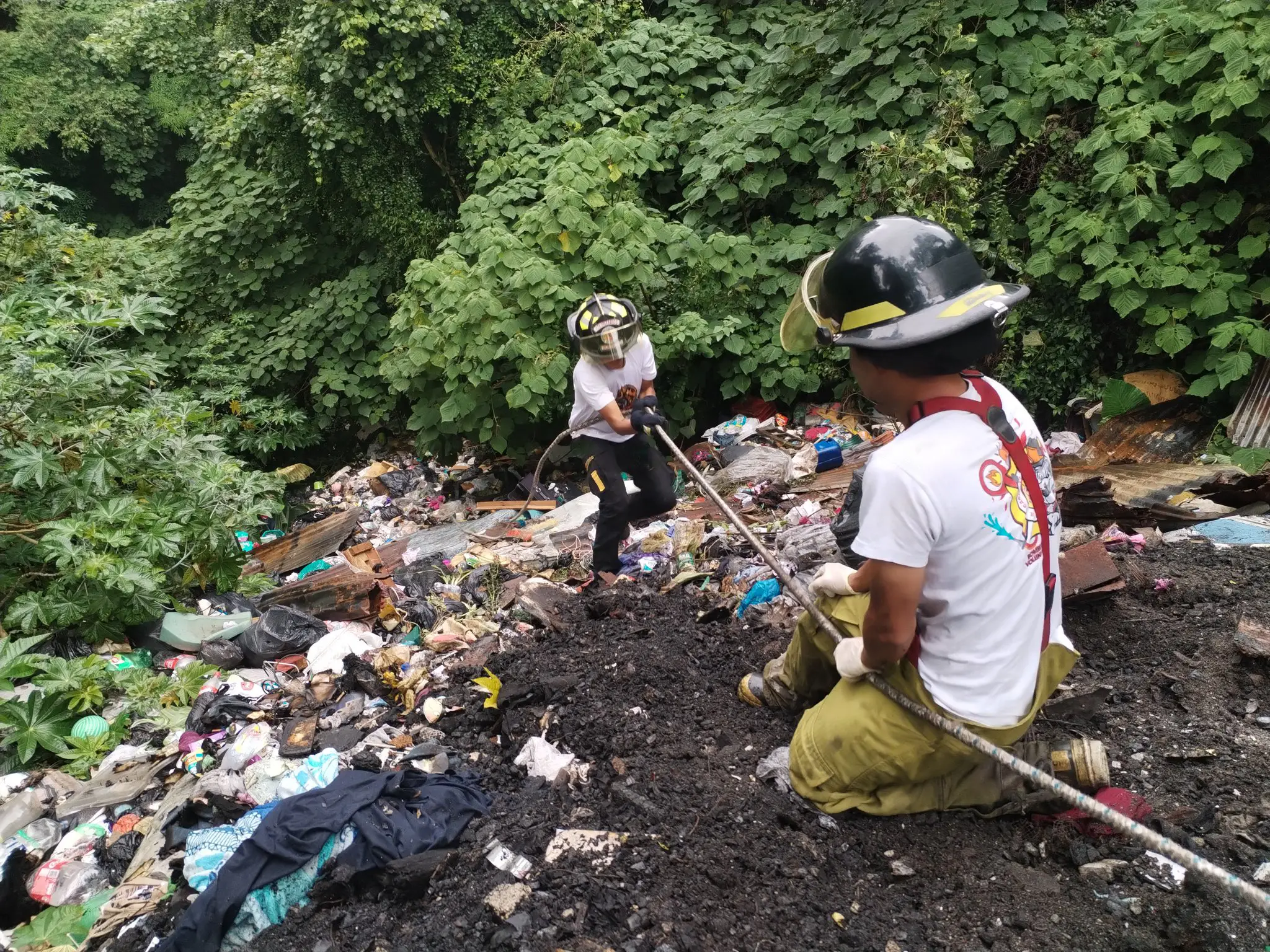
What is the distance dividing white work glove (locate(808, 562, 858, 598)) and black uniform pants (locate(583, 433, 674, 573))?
2.20 metres

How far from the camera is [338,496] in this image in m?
9.19

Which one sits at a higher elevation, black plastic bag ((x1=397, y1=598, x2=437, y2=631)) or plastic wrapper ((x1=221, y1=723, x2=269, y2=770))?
plastic wrapper ((x1=221, y1=723, x2=269, y2=770))

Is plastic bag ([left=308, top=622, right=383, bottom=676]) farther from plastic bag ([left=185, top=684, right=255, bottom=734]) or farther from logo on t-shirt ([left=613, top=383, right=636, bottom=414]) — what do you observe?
logo on t-shirt ([left=613, top=383, right=636, bottom=414])

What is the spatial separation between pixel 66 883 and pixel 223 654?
1752 millimetres

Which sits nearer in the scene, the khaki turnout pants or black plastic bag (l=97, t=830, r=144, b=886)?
the khaki turnout pants

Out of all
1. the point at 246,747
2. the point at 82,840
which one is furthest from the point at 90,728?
the point at 246,747

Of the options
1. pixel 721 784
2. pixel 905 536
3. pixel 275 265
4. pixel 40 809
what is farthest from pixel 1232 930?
pixel 275 265

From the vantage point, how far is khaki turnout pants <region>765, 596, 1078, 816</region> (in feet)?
8.13

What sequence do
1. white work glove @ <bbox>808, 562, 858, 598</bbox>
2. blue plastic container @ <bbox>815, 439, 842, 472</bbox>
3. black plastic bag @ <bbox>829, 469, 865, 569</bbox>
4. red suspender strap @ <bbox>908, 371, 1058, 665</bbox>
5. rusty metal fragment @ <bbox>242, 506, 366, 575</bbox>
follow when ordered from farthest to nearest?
1. rusty metal fragment @ <bbox>242, 506, 366, 575</bbox>
2. blue plastic container @ <bbox>815, 439, 842, 472</bbox>
3. black plastic bag @ <bbox>829, 469, 865, 569</bbox>
4. white work glove @ <bbox>808, 562, 858, 598</bbox>
5. red suspender strap @ <bbox>908, 371, 1058, 665</bbox>

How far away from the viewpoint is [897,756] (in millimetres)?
2500

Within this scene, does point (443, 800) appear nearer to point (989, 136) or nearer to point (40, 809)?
point (40, 809)

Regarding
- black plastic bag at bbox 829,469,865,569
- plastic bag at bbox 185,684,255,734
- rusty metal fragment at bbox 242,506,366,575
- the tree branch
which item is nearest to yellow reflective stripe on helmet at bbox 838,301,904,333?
black plastic bag at bbox 829,469,865,569

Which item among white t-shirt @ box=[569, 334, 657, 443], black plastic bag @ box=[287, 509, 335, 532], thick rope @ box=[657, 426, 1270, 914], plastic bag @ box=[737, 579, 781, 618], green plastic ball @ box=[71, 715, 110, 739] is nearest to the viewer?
thick rope @ box=[657, 426, 1270, 914]

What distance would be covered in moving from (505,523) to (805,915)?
508 centimetres
